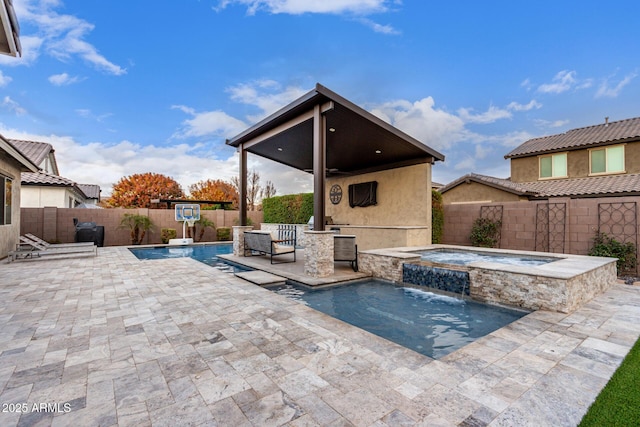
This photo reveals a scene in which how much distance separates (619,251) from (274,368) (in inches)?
358

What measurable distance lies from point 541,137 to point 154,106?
65.4 feet

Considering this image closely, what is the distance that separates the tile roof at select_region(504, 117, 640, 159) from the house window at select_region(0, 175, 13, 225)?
66.3ft

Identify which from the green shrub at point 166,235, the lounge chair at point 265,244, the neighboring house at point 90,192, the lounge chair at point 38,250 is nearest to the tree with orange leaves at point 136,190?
the neighboring house at point 90,192

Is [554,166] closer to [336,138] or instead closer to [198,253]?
[336,138]

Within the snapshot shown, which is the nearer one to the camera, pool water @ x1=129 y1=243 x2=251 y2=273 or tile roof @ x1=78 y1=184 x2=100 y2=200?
pool water @ x1=129 y1=243 x2=251 y2=273

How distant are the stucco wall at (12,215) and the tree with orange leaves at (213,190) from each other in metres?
22.5

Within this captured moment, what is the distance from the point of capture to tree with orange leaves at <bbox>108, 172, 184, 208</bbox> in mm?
28172

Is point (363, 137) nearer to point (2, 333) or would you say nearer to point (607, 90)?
point (2, 333)

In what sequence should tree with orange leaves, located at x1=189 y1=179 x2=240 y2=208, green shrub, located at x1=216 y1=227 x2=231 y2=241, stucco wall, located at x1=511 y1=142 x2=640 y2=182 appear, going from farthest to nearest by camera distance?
1. tree with orange leaves, located at x1=189 y1=179 x2=240 y2=208
2. green shrub, located at x1=216 y1=227 x2=231 y2=241
3. stucco wall, located at x1=511 y1=142 x2=640 y2=182

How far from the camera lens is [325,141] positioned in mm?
7281

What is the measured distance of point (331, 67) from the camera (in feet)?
37.0

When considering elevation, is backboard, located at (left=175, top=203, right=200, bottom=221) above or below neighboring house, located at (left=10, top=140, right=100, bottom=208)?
below

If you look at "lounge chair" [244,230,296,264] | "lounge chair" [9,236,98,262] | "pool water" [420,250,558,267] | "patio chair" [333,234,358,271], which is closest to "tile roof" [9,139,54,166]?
"lounge chair" [9,236,98,262]

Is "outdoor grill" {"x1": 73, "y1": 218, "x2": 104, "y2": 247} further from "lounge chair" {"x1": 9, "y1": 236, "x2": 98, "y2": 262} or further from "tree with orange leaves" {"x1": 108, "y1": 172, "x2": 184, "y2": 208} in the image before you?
"tree with orange leaves" {"x1": 108, "y1": 172, "x2": 184, "y2": 208}
